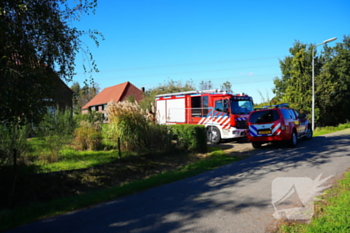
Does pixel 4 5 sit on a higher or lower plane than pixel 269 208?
higher

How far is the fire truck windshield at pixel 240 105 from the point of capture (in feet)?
48.6

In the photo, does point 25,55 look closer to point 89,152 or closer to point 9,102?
point 9,102

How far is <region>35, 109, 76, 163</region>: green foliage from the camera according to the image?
8727 millimetres

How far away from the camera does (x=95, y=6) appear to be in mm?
8078

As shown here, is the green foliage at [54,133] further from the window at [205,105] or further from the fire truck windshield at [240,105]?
A: the fire truck windshield at [240,105]

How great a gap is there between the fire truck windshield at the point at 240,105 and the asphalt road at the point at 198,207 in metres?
6.45

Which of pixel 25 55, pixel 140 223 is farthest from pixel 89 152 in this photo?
pixel 140 223

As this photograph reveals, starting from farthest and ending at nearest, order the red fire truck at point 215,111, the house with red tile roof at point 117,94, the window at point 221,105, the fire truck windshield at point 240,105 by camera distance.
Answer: the house with red tile roof at point 117,94 → the fire truck windshield at point 240,105 → the red fire truck at point 215,111 → the window at point 221,105

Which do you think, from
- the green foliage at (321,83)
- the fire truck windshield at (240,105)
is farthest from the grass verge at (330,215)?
the green foliage at (321,83)

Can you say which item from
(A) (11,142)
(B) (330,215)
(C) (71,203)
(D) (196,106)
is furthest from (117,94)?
(B) (330,215)

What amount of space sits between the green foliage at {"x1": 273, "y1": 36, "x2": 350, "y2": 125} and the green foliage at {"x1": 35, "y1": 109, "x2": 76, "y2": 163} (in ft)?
70.4

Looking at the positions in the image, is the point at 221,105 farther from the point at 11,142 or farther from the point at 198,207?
the point at 11,142

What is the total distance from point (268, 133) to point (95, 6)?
8.79 metres

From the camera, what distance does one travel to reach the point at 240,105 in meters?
15.3
